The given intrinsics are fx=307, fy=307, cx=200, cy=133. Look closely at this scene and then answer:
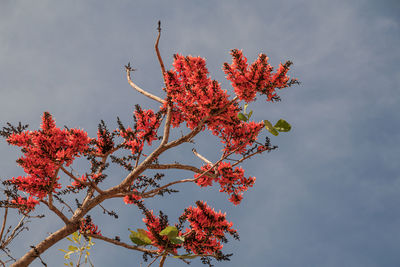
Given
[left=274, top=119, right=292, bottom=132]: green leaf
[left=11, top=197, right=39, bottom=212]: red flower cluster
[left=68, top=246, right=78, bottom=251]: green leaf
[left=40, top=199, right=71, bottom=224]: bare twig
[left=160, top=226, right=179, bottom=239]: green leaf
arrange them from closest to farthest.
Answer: [left=274, top=119, right=292, bottom=132]: green leaf → [left=160, top=226, right=179, bottom=239]: green leaf → [left=68, top=246, right=78, bottom=251]: green leaf → [left=40, top=199, right=71, bottom=224]: bare twig → [left=11, top=197, right=39, bottom=212]: red flower cluster

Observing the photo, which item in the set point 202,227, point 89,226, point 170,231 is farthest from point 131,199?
point 170,231

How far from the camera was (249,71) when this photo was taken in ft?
23.9

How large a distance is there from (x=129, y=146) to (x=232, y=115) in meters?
2.88

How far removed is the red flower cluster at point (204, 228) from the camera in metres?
6.45

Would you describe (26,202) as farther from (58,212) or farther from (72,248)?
(72,248)

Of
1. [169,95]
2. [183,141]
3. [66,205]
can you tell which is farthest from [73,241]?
[169,95]

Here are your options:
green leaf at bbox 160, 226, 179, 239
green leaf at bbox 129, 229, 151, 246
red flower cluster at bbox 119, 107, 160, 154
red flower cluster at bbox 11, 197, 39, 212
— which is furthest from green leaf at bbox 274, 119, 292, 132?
red flower cluster at bbox 11, 197, 39, 212

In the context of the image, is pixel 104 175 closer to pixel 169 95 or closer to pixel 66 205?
pixel 66 205

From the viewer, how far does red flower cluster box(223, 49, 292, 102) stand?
7.21 metres

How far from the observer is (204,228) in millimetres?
6477

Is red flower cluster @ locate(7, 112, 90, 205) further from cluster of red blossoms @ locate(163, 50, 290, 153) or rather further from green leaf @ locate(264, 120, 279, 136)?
green leaf @ locate(264, 120, 279, 136)

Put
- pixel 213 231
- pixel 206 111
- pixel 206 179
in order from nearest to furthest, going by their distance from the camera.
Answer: pixel 213 231 < pixel 206 111 < pixel 206 179

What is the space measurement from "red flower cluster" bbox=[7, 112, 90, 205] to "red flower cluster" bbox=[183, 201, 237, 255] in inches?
112

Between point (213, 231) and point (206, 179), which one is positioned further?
point (206, 179)
